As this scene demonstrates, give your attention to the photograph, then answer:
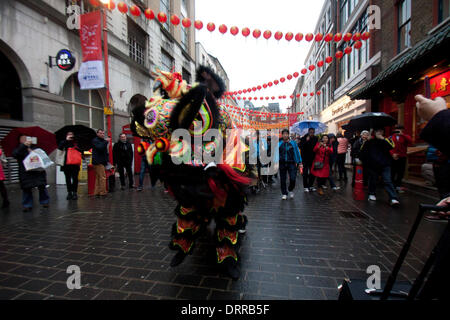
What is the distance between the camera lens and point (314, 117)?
2403 cm

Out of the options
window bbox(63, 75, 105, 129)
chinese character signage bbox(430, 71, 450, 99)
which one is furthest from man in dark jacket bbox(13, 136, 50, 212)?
chinese character signage bbox(430, 71, 450, 99)

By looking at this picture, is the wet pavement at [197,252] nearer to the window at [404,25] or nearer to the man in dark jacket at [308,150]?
the man in dark jacket at [308,150]

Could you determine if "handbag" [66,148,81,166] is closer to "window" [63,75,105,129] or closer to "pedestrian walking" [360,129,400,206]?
"window" [63,75,105,129]

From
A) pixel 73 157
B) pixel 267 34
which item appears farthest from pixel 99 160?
pixel 267 34

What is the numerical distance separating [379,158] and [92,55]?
32.2 ft

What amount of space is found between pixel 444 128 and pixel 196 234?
2100 millimetres

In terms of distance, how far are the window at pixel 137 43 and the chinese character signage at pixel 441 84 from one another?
1440 centimetres

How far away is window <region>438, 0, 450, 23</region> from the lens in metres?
6.30

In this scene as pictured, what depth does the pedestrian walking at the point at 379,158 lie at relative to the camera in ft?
16.1

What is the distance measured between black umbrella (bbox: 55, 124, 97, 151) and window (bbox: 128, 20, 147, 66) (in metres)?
8.96

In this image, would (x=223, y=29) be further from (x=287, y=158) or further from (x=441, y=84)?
(x=441, y=84)

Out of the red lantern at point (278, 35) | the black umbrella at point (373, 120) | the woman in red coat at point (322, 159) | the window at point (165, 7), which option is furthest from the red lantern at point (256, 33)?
the window at point (165, 7)
